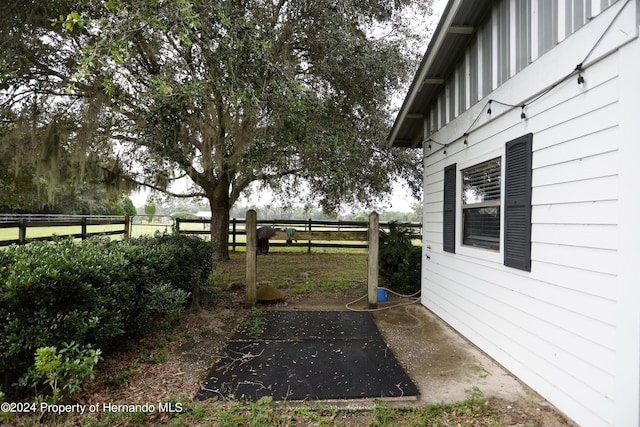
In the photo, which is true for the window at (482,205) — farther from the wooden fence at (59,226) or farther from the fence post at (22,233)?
the fence post at (22,233)

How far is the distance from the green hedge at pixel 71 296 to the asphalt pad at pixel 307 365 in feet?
2.93

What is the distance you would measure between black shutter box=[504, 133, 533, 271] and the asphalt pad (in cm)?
144

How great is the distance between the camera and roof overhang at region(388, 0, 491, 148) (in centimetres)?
327

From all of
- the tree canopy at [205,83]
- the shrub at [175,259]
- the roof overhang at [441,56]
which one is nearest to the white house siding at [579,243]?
the roof overhang at [441,56]

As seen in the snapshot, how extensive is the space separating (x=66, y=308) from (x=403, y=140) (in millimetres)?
5571

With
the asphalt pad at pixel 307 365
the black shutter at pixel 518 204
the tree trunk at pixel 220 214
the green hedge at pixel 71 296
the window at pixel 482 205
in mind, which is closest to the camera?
the green hedge at pixel 71 296

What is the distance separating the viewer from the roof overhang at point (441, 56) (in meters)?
3.27

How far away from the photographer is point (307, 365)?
109 inches

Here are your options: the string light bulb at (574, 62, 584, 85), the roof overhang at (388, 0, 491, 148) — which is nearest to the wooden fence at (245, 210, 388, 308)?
the roof overhang at (388, 0, 491, 148)

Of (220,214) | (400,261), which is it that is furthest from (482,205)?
(220,214)

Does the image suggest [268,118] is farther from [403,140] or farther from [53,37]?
[53,37]

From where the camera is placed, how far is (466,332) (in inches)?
137

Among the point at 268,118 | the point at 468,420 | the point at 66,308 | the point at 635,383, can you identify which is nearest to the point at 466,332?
the point at 468,420

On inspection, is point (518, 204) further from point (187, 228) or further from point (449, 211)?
point (187, 228)
